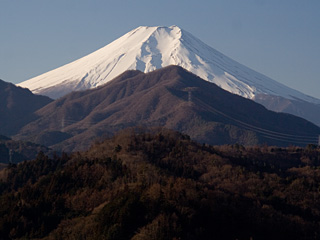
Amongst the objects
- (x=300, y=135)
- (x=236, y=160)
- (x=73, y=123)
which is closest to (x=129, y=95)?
(x=73, y=123)

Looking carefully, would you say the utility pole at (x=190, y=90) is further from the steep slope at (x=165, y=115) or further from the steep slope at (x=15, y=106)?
the steep slope at (x=15, y=106)

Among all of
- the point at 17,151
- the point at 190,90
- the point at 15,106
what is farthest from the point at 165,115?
the point at 17,151

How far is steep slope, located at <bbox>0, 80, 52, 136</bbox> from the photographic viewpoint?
149250mm

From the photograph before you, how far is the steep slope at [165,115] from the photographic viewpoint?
400ft

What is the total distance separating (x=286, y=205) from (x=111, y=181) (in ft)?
34.8

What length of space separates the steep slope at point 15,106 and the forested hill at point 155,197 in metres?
93.6

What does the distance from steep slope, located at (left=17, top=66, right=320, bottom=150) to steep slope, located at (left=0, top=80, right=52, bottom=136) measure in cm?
386

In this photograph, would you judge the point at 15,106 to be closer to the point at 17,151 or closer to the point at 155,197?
the point at 17,151

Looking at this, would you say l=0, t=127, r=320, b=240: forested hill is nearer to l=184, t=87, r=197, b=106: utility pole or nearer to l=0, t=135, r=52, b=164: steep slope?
l=0, t=135, r=52, b=164: steep slope

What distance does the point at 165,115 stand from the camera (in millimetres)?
132250

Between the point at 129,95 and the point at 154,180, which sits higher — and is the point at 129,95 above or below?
below

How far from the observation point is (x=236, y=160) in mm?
56812

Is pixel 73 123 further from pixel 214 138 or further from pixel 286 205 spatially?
pixel 286 205

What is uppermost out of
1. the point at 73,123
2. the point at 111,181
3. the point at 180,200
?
the point at 180,200
